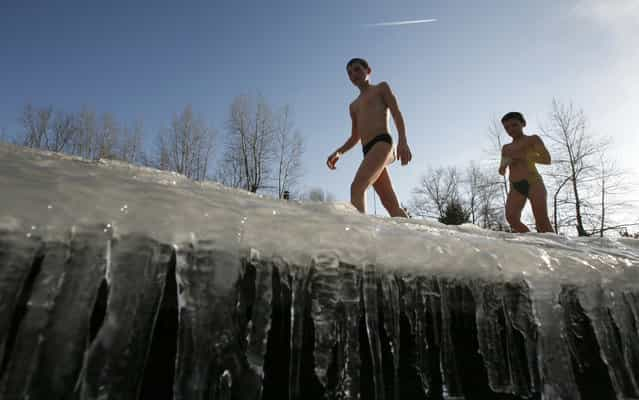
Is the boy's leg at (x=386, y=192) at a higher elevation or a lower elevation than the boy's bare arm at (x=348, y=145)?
lower

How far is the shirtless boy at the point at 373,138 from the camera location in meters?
3.62

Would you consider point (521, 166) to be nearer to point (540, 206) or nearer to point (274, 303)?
point (540, 206)

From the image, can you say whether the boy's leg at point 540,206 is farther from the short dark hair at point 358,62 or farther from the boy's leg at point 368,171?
the short dark hair at point 358,62

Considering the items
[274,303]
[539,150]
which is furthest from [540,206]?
[274,303]

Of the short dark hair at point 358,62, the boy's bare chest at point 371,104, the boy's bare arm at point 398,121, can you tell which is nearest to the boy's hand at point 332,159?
the boy's bare chest at point 371,104

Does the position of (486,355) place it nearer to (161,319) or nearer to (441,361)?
(441,361)

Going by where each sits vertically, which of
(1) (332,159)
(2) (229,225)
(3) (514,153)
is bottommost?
(2) (229,225)

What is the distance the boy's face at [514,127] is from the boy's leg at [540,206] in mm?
795

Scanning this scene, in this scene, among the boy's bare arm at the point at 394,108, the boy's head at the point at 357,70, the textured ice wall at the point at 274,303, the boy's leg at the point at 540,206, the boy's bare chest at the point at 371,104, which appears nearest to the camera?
the textured ice wall at the point at 274,303

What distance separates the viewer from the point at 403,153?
3719mm

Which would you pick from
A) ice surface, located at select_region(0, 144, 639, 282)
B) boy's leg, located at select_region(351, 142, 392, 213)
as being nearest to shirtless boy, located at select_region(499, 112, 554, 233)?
boy's leg, located at select_region(351, 142, 392, 213)

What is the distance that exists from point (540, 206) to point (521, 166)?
62 cm

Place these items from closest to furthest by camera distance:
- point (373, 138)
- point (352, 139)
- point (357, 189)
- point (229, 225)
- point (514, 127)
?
point (229, 225) → point (357, 189) → point (373, 138) → point (352, 139) → point (514, 127)

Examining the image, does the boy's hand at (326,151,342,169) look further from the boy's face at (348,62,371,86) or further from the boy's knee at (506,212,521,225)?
the boy's knee at (506,212,521,225)
